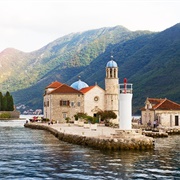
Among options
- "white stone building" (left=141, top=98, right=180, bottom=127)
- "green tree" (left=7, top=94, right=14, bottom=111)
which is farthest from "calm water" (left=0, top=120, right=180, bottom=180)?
"green tree" (left=7, top=94, right=14, bottom=111)

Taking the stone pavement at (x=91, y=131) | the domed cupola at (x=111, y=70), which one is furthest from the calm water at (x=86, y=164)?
the domed cupola at (x=111, y=70)

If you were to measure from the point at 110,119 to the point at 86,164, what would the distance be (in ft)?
178

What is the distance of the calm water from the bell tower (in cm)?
4972

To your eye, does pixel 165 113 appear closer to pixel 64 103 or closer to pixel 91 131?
pixel 91 131

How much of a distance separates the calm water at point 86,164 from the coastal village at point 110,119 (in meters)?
2.53

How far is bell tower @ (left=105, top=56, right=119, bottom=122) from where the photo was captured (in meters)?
86.4

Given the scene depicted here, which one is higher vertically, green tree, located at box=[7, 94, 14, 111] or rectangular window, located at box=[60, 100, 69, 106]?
green tree, located at box=[7, 94, 14, 111]

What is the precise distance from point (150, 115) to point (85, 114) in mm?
17778

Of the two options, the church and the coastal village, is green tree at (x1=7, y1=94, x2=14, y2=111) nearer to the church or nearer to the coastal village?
the coastal village

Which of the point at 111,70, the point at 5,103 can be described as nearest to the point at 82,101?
the point at 111,70

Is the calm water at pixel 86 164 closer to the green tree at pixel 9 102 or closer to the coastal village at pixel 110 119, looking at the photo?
the coastal village at pixel 110 119

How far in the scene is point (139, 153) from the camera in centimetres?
3481

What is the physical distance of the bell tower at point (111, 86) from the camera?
284 feet

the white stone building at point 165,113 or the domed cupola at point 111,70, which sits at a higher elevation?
the domed cupola at point 111,70
